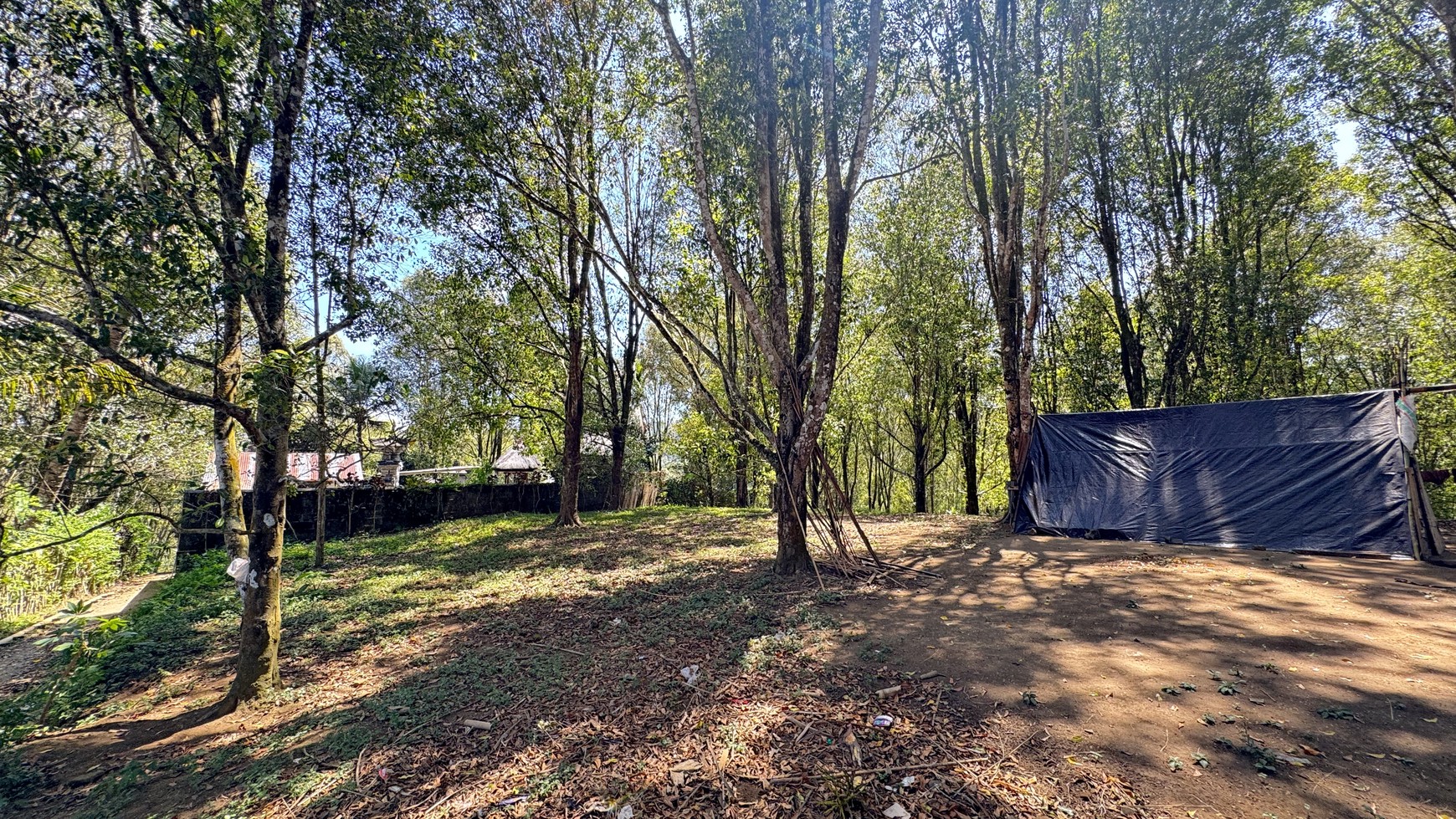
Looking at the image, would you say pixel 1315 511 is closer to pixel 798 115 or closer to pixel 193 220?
pixel 798 115

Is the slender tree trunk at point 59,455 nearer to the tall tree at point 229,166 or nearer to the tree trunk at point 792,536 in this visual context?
the tall tree at point 229,166

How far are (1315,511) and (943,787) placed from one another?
27.0ft

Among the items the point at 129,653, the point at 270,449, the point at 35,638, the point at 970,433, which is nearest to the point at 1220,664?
the point at 270,449

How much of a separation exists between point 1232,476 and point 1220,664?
19.7 feet

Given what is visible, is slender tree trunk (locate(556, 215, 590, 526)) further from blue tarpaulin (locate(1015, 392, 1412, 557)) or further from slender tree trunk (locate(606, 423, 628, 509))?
blue tarpaulin (locate(1015, 392, 1412, 557))

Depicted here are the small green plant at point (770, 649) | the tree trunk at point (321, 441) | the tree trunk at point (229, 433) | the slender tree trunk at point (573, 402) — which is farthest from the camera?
the slender tree trunk at point (573, 402)

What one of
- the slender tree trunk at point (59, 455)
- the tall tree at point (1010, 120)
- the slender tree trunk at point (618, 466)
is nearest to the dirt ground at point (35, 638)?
the slender tree trunk at point (59, 455)

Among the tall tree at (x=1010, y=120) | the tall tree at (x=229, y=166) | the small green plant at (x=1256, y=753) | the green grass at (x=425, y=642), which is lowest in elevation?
the green grass at (x=425, y=642)

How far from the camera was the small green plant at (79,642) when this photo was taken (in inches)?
129

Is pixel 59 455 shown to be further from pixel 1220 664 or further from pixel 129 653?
pixel 1220 664

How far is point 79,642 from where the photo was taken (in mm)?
3441

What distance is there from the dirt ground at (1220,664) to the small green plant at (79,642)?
5.15 metres

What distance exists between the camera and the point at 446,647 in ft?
15.6

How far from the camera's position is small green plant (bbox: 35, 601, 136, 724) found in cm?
329
